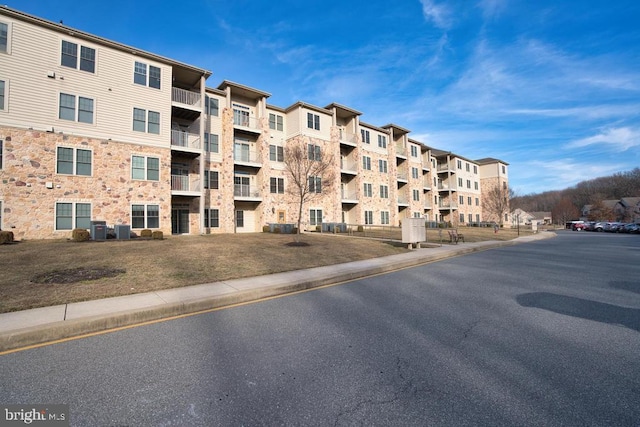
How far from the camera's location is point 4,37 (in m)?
17.2

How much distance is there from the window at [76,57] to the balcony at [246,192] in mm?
13234

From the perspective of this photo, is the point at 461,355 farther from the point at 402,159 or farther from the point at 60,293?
the point at 402,159

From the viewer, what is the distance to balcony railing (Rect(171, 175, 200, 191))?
921 inches

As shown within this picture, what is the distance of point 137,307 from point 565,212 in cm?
13256

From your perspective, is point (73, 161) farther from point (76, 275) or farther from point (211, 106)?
point (76, 275)

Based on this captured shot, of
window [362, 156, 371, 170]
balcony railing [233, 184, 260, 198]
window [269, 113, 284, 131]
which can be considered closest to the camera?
balcony railing [233, 184, 260, 198]

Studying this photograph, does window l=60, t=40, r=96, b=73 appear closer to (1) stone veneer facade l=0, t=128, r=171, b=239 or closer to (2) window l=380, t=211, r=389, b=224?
(1) stone veneer facade l=0, t=128, r=171, b=239

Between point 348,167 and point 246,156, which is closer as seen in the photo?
point 246,156

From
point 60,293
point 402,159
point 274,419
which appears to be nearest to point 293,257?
point 60,293

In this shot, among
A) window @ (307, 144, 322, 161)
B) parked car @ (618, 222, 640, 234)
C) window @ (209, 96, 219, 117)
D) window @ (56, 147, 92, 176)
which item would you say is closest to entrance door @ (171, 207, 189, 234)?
window @ (56, 147, 92, 176)

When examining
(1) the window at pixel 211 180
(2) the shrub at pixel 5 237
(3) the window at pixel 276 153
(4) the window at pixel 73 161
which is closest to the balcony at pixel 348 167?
(3) the window at pixel 276 153

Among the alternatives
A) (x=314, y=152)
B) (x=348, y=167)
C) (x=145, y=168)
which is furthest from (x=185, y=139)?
(x=348, y=167)

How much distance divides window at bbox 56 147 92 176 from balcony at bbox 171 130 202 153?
571 centimetres

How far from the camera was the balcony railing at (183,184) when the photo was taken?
23.4 m
